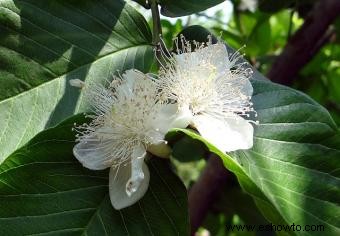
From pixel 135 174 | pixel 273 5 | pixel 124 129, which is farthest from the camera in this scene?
pixel 273 5

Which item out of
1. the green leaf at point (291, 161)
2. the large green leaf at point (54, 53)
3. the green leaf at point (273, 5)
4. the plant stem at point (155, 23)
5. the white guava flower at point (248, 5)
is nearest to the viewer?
the green leaf at point (291, 161)

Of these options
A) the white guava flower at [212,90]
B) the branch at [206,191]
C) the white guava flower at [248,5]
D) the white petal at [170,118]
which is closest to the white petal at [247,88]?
the white guava flower at [212,90]

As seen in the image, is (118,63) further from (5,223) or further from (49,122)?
(5,223)

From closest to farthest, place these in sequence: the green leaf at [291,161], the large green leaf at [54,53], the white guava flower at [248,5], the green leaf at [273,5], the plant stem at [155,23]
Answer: the green leaf at [291,161] < the large green leaf at [54,53] < the plant stem at [155,23] < the green leaf at [273,5] < the white guava flower at [248,5]

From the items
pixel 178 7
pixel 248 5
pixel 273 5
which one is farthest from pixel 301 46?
pixel 178 7

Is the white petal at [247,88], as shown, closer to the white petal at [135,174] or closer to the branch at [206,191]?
the white petal at [135,174]

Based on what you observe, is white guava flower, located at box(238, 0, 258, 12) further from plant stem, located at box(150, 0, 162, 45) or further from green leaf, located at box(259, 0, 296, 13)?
plant stem, located at box(150, 0, 162, 45)

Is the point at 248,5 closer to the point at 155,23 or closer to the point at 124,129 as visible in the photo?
the point at 155,23
